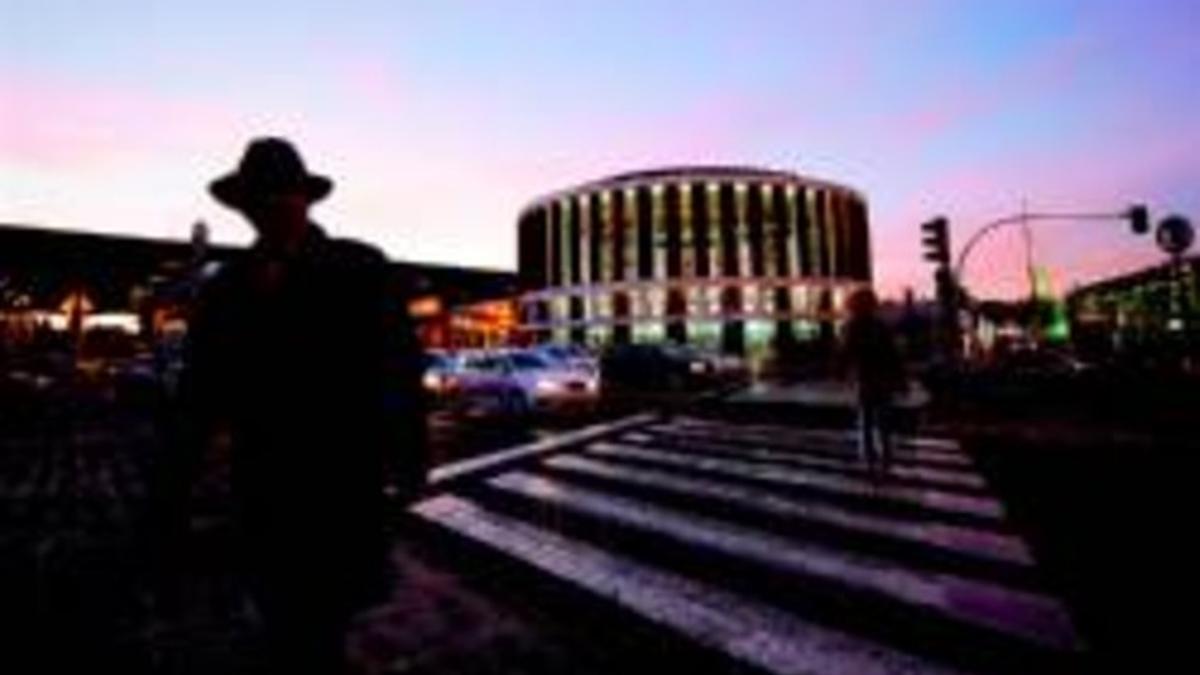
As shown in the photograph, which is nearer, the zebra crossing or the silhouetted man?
the silhouetted man

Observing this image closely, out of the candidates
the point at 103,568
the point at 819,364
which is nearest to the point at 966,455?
the point at 103,568

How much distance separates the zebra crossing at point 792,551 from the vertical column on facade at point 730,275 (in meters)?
85.9

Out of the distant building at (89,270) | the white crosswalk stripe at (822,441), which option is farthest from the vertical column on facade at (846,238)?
the white crosswalk stripe at (822,441)

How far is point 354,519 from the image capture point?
9.59ft

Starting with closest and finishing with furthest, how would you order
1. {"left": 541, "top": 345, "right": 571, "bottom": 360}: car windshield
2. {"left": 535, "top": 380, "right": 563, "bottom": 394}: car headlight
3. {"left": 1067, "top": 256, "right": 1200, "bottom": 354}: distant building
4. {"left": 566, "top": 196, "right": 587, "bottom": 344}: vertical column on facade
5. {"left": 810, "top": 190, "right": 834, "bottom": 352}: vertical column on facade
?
{"left": 535, "top": 380, "right": 563, "bottom": 394}: car headlight
{"left": 541, "top": 345, "right": 571, "bottom": 360}: car windshield
{"left": 1067, "top": 256, "right": 1200, "bottom": 354}: distant building
{"left": 810, "top": 190, "right": 834, "bottom": 352}: vertical column on facade
{"left": 566, "top": 196, "right": 587, "bottom": 344}: vertical column on facade

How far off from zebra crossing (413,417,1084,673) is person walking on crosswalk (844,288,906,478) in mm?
433

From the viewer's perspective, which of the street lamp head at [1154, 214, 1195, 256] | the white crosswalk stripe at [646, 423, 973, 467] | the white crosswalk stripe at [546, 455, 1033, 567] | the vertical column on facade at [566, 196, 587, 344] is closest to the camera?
the white crosswalk stripe at [546, 455, 1033, 567]

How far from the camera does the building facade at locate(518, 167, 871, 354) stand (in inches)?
3853

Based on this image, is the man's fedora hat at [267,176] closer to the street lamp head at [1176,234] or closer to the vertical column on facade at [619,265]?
the street lamp head at [1176,234]

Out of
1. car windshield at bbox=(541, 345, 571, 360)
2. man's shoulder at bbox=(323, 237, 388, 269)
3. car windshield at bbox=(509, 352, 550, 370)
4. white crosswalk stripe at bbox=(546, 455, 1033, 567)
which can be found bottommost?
white crosswalk stripe at bbox=(546, 455, 1033, 567)

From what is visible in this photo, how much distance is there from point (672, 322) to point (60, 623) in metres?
93.3

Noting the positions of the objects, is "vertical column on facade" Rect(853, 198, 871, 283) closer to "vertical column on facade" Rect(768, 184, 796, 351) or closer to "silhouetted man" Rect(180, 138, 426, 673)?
"vertical column on facade" Rect(768, 184, 796, 351)

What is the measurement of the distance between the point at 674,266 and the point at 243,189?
95.8 m

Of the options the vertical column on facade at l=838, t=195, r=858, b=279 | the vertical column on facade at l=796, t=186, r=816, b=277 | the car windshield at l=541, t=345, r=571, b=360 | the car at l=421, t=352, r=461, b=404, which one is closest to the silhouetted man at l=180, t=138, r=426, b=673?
the car windshield at l=541, t=345, r=571, b=360
